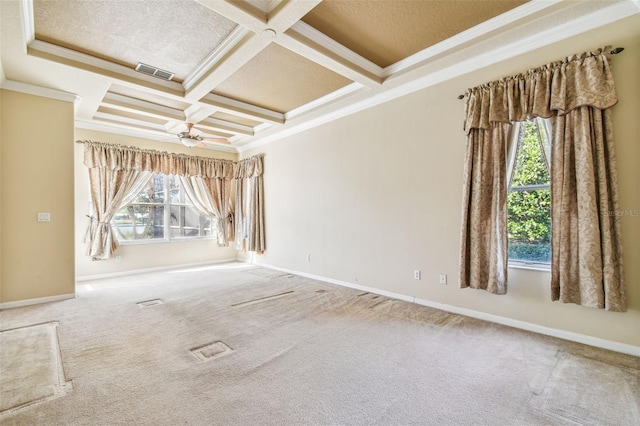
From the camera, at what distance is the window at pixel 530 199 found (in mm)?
2867

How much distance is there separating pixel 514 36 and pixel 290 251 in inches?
179

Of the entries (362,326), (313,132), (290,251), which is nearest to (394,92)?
(313,132)

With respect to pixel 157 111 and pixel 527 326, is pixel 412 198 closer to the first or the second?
pixel 527 326

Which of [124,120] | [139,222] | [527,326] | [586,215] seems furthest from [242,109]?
[527,326]

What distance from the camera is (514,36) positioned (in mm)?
2809

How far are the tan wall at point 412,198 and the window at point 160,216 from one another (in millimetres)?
2219

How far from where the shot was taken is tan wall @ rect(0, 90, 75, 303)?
3754mm

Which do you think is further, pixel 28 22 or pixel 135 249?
pixel 135 249

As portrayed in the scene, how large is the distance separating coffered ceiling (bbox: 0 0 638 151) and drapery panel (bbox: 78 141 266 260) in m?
1.29

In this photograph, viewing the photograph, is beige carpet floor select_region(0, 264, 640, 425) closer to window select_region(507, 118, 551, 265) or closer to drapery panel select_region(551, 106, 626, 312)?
drapery panel select_region(551, 106, 626, 312)

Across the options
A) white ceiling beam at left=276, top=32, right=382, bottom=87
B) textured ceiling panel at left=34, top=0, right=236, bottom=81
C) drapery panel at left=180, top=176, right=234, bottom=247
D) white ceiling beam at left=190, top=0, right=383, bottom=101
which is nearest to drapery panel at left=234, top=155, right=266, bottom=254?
drapery panel at left=180, top=176, right=234, bottom=247

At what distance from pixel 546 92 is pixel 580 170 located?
780mm

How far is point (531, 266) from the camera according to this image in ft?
9.60

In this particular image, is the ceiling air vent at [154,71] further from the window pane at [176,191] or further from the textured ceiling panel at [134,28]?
the window pane at [176,191]
